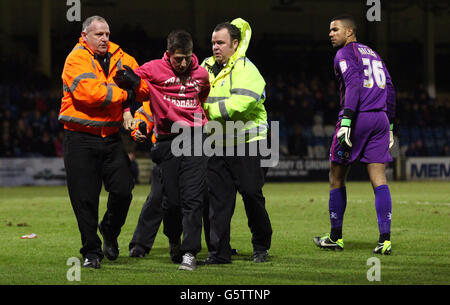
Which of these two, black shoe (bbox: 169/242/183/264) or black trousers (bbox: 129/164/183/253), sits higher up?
black trousers (bbox: 129/164/183/253)

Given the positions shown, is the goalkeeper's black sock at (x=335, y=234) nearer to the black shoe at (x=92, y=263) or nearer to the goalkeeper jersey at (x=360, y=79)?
the goalkeeper jersey at (x=360, y=79)

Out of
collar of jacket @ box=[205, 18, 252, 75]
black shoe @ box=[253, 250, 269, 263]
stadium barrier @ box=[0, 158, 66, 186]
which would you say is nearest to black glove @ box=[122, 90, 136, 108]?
collar of jacket @ box=[205, 18, 252, 75]

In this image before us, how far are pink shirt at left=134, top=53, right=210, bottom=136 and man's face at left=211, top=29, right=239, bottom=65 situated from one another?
237 millimetres

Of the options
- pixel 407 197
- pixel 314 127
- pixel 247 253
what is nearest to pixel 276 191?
pixel 407 197

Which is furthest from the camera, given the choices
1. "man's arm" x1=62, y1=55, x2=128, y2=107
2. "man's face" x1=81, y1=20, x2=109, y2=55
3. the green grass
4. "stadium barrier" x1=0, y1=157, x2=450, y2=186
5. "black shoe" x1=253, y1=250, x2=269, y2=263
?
"stadium barrier" x1=0, y1=157, x2=450, y2=186

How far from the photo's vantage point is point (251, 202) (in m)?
8.02

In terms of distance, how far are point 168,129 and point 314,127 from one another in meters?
23.3

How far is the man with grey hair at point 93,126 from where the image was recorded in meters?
7.50

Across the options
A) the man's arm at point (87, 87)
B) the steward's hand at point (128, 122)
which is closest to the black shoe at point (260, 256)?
the steward's hand at point (128, 122)

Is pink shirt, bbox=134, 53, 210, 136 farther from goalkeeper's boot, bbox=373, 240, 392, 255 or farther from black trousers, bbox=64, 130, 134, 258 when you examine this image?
goalkeeper's boot, bbox=373, 240, 392, 255

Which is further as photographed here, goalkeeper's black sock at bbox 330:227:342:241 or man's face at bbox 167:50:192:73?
goalkeeper's black sock at bbox 330:227:342:241

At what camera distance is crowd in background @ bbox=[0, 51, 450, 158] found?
84.1ft

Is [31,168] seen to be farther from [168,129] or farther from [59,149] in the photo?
[168,129]

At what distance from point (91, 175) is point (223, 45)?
1.72 metres
